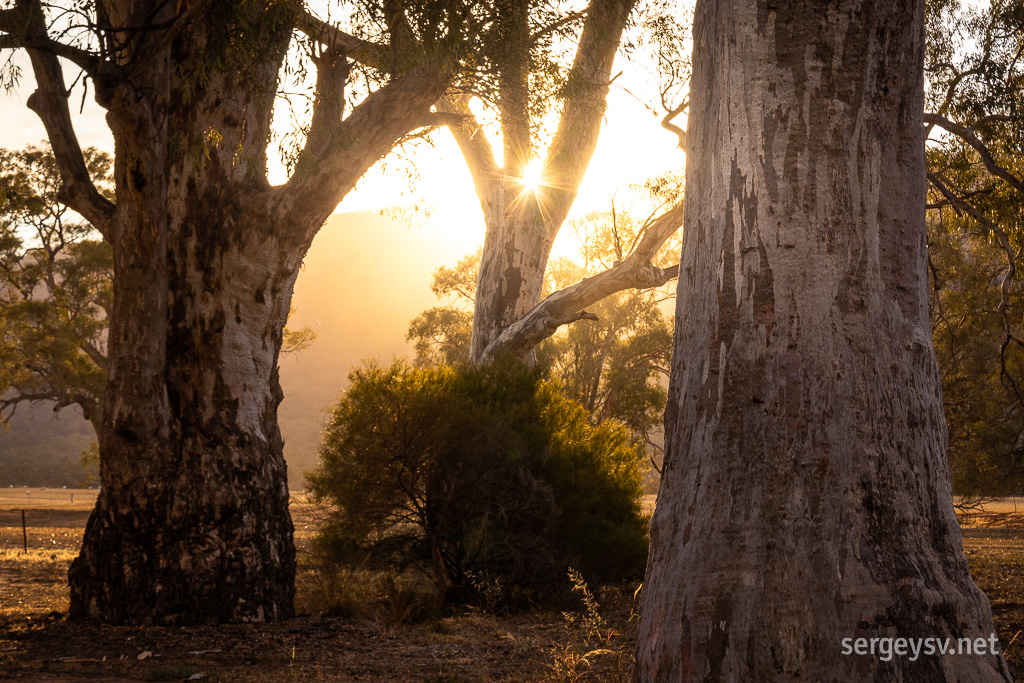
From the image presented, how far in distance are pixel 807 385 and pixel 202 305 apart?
15.2 feet

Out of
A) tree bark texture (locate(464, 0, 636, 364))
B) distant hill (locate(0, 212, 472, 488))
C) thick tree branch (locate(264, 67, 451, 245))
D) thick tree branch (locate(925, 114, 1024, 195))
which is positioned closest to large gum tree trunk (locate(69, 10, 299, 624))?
thick tree branch (locate(264, 67, 451, 245))

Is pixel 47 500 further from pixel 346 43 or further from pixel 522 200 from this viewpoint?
pixel 346 43

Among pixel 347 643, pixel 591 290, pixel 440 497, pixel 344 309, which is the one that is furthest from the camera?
pixel 344 309

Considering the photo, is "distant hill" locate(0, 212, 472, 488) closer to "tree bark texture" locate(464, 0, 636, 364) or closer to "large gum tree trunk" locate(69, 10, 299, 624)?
"tree bark texture" locate(464, 0, 636, 364)

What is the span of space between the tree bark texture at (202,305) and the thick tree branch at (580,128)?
4.60 meters

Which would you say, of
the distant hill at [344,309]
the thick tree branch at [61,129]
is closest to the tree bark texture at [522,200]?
the thick tree branch at [61,129]

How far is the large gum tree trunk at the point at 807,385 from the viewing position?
92.4 inches

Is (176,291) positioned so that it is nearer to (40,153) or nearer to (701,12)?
(701,12)

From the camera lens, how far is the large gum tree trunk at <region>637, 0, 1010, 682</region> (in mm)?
2348

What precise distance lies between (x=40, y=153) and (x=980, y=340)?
993 inches

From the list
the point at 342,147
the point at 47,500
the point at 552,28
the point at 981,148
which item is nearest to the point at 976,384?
the point at 981,148

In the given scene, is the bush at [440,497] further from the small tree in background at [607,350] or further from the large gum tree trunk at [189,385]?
the small tree in background at [607,350]

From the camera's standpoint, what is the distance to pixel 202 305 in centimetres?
589

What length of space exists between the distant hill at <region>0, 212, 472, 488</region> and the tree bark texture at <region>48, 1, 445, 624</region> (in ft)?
294
